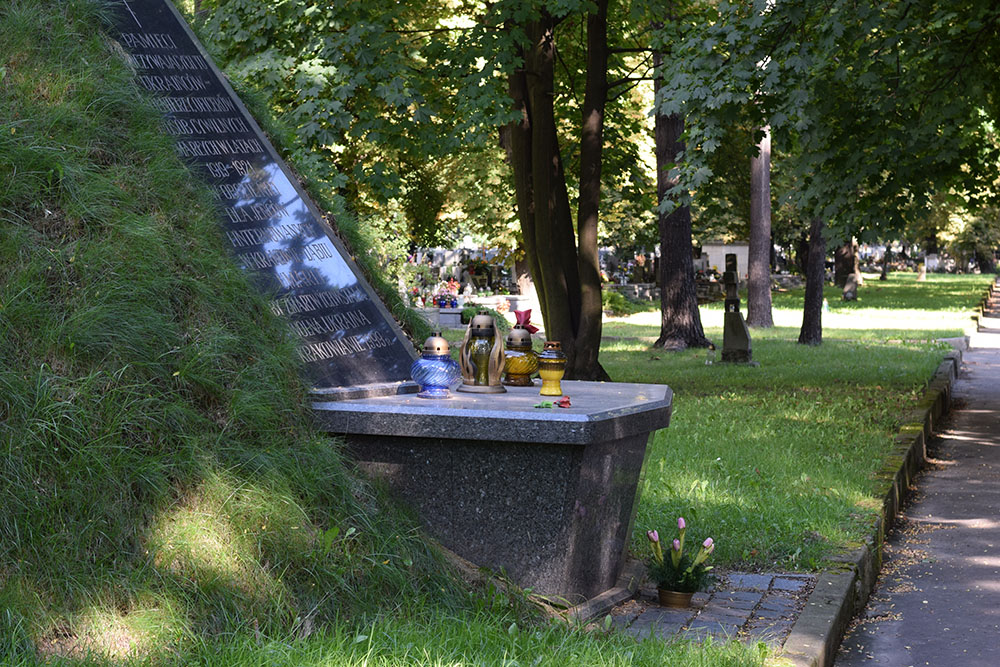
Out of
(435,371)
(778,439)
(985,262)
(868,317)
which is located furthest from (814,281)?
(985,262)

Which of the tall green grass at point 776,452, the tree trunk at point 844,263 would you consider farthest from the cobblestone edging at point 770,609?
the tree trunk at point 844,263

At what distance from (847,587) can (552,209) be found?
9167 mm

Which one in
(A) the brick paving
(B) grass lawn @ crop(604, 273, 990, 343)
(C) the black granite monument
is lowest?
(A) the brick paving

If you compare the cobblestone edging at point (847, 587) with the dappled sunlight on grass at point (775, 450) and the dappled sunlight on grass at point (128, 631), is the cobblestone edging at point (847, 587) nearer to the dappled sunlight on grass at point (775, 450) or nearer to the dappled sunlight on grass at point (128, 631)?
the dappled sunlight on grass at point (775, 450)

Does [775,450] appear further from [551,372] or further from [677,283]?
[677,283]

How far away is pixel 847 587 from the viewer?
6.34m

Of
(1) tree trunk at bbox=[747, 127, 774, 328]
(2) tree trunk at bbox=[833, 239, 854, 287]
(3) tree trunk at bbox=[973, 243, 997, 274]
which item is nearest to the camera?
(1) tree trunk at bbox=[747, 127, 774, 328]

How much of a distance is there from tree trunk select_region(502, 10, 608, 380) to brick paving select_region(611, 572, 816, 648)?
27.1 ft

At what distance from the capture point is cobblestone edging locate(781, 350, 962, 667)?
17.6 ft

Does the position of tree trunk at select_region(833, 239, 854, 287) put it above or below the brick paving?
above

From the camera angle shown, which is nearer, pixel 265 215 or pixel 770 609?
pixel 770 609

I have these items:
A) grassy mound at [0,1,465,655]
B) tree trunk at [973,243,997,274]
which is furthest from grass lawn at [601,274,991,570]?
tree trunk at [973,243,997,274]

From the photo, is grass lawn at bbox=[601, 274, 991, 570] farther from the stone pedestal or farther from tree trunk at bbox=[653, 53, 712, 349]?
the stone pedestal

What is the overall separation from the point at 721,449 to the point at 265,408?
19.7 feet
